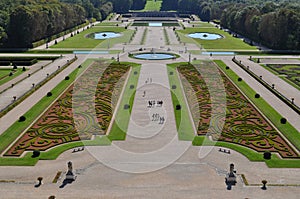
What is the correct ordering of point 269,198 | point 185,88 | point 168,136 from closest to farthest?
1. point 269,198
2. point 168,136
3. point 185,88

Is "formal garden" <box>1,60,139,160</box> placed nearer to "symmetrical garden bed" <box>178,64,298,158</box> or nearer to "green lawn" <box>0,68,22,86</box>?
"symmetrical garden bed" <box>178,64,298,158</box>

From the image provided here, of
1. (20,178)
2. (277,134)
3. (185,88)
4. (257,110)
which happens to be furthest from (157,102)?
(20,178)

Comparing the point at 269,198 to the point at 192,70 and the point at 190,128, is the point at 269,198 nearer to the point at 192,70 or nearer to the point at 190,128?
the point at 190,128

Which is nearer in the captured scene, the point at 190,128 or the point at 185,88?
the point at 190,128

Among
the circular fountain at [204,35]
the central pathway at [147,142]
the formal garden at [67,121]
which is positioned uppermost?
the formal garden at [67,121]

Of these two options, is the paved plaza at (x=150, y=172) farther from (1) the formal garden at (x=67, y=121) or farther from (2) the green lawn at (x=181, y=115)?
(1) the formal garden at (x=67, y=121)

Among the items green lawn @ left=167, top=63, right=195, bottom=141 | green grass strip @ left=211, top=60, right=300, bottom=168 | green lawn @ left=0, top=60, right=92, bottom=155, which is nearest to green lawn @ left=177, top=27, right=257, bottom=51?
green lawn @ left=167, top=63, right=195, bottom=141

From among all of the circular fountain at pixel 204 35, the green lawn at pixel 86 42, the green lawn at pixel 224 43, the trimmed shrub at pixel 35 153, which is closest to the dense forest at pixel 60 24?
the green lawn at pixel 224 43
